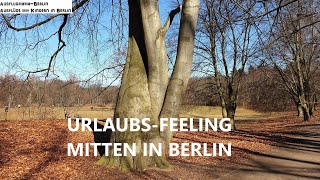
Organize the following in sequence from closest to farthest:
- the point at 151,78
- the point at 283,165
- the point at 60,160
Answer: the point at 151,78, the point at 60,160, the point at 283,165

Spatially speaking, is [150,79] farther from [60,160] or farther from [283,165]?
[283,165]

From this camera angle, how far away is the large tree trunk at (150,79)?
6.34m

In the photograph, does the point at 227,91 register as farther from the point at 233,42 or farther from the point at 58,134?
the point at 58,134

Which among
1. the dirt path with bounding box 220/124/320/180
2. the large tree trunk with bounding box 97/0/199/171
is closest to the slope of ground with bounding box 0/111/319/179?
the dirt path with bounding box 220/124/320/180

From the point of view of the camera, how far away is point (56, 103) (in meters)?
18.0

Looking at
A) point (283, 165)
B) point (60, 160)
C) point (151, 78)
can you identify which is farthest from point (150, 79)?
point (283, 165)

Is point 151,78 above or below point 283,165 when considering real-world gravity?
above

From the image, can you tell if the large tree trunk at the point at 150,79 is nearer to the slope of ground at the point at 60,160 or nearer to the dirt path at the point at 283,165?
the slope of ground at the point at 60,160

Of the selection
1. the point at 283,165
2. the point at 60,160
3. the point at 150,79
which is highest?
the point at 150,79

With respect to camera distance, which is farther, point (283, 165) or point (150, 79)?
point (283, 165)

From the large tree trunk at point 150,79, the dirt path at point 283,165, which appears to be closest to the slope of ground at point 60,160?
the dirt path at point 283,165

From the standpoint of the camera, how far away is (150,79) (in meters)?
6.56

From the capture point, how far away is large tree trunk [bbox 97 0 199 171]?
634 centimetres

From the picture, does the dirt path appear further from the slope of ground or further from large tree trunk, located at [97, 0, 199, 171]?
large tree trunk, located at [97, 0, 199, 171]
